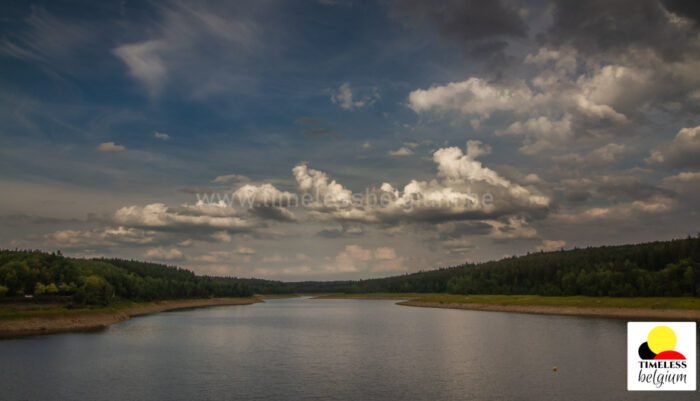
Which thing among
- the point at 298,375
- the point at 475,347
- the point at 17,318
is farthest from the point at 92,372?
the point at 17,318

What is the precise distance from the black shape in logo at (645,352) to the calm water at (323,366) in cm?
294

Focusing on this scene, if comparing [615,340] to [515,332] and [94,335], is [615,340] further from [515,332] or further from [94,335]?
[94,335]

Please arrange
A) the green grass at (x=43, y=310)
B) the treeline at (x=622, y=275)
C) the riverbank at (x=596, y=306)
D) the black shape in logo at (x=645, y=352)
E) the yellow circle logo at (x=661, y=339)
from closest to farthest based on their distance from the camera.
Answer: the black shape in logo at (x=645, y=352), the yellow circle logo at (x=661, y=339), the green grass at (x=43, y=310), the riverbank at (x=596, y=306), the treeline at (x=622, y=275)

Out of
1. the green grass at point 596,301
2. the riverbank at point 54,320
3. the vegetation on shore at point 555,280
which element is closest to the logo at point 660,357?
the green grass at point 596,301

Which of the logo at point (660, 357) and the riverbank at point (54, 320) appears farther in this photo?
the riverbank at point (54, 320)

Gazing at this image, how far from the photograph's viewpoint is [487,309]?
148 meters

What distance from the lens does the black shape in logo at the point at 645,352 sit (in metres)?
37.6

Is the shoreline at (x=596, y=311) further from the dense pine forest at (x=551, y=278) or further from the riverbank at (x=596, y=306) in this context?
the dense pine forest at (x=551, y=278)

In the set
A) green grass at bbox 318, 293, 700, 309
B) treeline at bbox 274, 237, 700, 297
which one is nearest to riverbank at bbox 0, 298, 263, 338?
green grass at bbox 318, 293, 700, 309

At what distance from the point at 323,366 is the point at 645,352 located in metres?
27.7

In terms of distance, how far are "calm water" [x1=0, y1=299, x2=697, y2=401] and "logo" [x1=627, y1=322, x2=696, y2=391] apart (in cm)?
172

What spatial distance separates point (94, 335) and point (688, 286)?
4880 inches

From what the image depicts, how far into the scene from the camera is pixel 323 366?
48.0 metres

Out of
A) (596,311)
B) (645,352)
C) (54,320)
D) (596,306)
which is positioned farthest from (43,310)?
(596,306)
